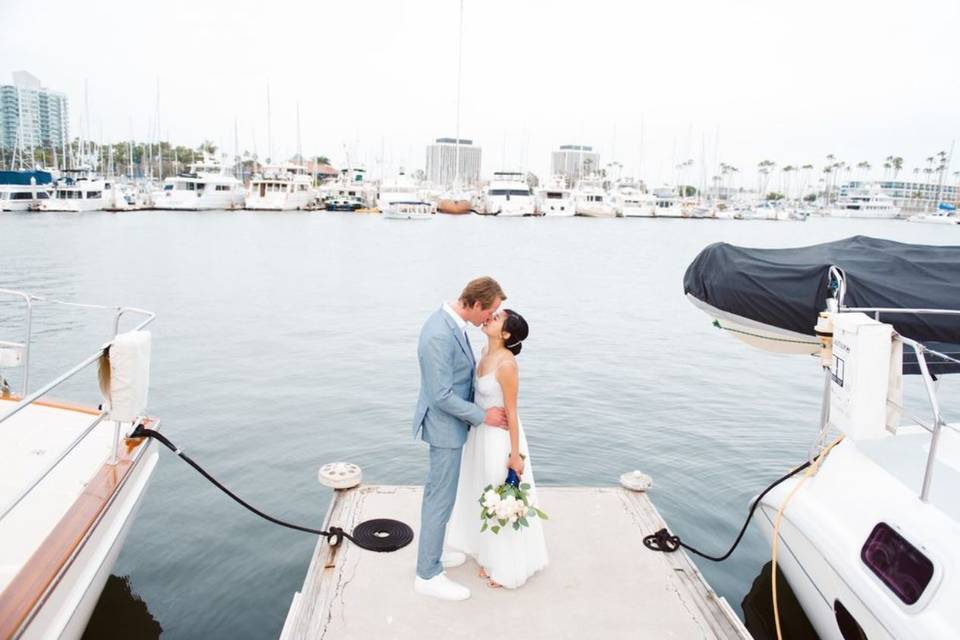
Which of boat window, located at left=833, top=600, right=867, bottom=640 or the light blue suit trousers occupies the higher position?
the light blue suit trousers

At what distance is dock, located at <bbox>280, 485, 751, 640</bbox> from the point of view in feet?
14.4

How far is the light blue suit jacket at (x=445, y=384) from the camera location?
13.9 feet

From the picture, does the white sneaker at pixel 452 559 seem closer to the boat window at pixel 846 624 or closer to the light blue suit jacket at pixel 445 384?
the light blue suit jacket at pixel 445 384

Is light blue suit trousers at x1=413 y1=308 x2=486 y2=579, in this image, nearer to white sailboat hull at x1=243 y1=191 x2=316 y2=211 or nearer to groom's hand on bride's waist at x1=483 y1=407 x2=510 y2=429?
groom's hand on bride's waist at x1=483 y1=407 x2=510 y2=429

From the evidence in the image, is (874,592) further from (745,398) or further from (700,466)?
(745,398)

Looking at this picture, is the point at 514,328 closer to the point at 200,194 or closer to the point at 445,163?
the point at 200,194

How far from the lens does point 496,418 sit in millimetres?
4508

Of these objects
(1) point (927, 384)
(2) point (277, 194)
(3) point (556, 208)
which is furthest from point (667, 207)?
(1) point (927, 384)

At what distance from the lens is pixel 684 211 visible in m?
112

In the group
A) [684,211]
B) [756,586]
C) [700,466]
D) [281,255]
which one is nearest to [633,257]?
[281,255]

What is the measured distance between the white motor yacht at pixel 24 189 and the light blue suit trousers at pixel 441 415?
80100mm

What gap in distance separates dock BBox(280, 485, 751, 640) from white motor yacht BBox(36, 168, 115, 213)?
7701 cm

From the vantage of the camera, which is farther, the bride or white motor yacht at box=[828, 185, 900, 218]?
white motor yacht at box=[828, 185, 900, 218]

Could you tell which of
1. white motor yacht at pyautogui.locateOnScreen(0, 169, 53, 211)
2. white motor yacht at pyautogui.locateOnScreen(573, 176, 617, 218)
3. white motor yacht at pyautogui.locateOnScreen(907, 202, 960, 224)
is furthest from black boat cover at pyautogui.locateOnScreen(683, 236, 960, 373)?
white motor yacht at pyautogui.locateOnScreen(907, 202, 960, 224)
